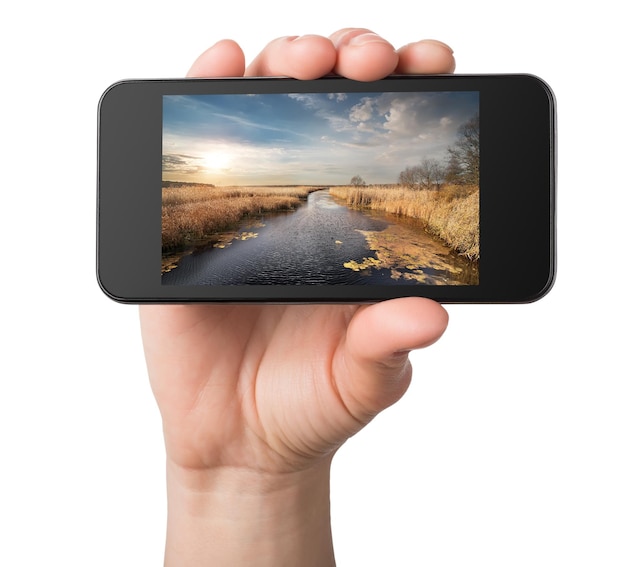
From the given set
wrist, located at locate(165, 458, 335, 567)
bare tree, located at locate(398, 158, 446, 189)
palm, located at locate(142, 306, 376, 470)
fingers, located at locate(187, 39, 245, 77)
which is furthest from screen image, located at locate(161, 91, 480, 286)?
wrist, located at locate(165, 458, 335, 567)

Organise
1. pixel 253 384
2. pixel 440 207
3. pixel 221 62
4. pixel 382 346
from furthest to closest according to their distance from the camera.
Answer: pixel 253 384
pixel 221 62
pixel 440 207
pixel 382 346

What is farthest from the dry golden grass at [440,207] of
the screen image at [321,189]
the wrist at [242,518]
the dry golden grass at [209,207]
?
the wrist at [242,518]

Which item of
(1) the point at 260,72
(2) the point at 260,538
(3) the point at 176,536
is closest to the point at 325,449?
(2) the point at 260,538

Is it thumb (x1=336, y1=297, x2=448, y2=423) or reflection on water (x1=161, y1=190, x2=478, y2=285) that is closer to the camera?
thumb (x1=336, y1=297, x2=448, y2=423)

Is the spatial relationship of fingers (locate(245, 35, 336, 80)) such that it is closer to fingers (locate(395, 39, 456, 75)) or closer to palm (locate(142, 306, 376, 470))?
fingers (locate(395, 39, 456, 75))

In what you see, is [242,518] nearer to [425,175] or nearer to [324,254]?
[324,254]

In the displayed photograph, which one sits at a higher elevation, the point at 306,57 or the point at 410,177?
the point at 306,57

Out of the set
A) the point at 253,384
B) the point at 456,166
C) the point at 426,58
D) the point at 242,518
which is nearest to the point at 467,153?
the point at 456,166

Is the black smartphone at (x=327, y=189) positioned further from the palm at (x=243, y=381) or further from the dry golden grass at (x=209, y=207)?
the palm at (x=243, y=381)
